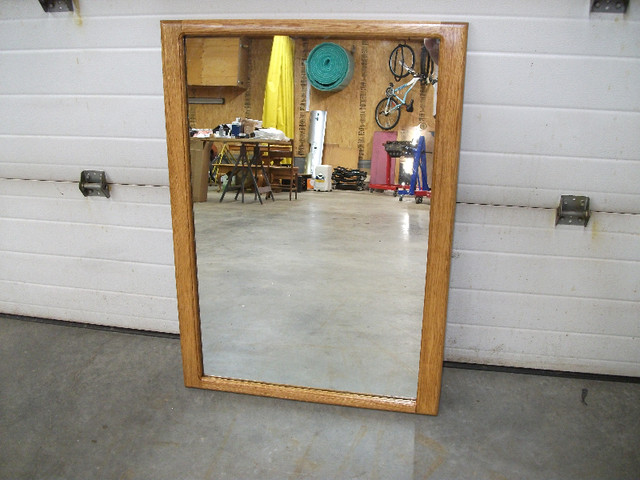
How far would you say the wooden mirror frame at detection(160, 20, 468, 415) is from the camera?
1559 mm

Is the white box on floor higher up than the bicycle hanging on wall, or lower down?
lower down

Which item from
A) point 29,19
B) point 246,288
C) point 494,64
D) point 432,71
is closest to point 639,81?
point 494,64

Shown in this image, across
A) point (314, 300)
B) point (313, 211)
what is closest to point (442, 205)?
point (314, 300)

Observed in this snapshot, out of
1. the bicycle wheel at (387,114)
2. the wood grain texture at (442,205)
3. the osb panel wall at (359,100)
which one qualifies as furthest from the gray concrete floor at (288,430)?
the osb panel wall at (359,100)

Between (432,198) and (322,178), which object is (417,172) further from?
(432,198)

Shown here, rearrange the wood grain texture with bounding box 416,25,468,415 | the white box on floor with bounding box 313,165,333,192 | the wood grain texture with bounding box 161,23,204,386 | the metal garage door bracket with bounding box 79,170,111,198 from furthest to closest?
the white box on floor with bounding box 313,165,333,192 < the metal garage door bracket with bounding box 79,170,111,198 < the wood grain texture with bounding box 161,23,204,386 < the wood grain texture with bounding box 416,25,468,415

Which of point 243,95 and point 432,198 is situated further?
point 243,95

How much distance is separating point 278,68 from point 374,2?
8.66 m

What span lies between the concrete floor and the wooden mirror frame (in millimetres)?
129

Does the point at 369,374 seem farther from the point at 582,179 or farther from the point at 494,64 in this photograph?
the point at 494,64

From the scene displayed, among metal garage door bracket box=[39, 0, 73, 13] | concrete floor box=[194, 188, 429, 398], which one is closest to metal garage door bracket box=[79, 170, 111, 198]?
metal garage door bracket box=[39, 0, 73, 13]

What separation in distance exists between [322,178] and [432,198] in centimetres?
789

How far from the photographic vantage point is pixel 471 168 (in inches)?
74.2

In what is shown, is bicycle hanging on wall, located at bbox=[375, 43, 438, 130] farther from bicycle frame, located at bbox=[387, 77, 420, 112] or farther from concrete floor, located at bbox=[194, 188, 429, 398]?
concrete floor, located at bbox=[194, 188, 429, 398]
